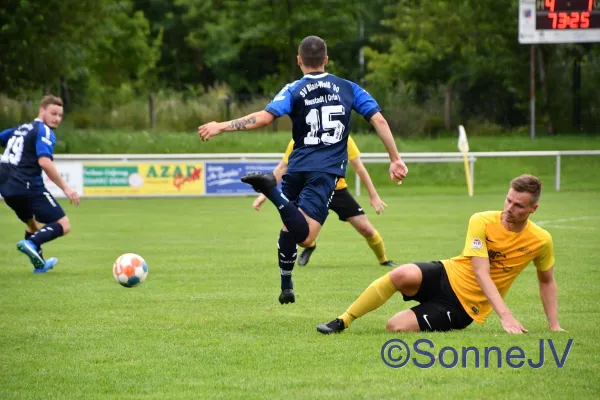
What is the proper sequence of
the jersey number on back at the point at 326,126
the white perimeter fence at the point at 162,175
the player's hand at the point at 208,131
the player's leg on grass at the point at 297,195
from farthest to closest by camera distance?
1. the white perimeter fence at the point at 162,175
2. the jersey number on back at the point at 326,126
3. the player's leg on grass at the point at 297,195
4. the player's hand at the point at 208,131

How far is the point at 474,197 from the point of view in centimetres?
2536

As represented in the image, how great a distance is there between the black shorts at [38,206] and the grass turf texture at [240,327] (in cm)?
66

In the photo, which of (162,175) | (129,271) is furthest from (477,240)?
(162,175)

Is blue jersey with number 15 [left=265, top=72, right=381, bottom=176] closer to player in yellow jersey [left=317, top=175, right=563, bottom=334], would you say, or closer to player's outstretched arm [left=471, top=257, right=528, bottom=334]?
player in yellow jersey [left=317, top=175, right=563, bottom=334]

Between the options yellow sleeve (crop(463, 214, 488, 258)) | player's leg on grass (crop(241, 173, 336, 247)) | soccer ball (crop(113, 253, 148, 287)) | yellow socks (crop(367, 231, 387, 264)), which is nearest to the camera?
yellow sleeve (crop(463, 214, 488, 258))

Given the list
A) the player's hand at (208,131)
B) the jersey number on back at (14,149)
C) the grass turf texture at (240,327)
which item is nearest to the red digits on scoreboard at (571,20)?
the grass turf texture at (240,327)

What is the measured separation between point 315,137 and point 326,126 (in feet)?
0.40

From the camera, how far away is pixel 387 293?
6656mm

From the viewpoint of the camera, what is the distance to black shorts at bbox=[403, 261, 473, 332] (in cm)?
673

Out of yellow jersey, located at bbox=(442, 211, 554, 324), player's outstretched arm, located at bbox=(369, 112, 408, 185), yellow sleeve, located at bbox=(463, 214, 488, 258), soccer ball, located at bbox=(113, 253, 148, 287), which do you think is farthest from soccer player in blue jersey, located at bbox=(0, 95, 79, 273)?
yellow sleeve, located at bbox=(463, 214, 488, 258)

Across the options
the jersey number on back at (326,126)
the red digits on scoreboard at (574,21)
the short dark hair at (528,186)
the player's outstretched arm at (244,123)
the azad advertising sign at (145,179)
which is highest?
the red digits on scoreboard at (574,21)

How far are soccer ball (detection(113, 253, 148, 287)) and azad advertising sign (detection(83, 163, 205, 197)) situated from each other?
16714mm

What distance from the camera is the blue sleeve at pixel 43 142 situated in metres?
11.1

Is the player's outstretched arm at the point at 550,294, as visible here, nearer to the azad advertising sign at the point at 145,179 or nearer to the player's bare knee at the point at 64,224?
the player's bare knee at the point at 64,224
